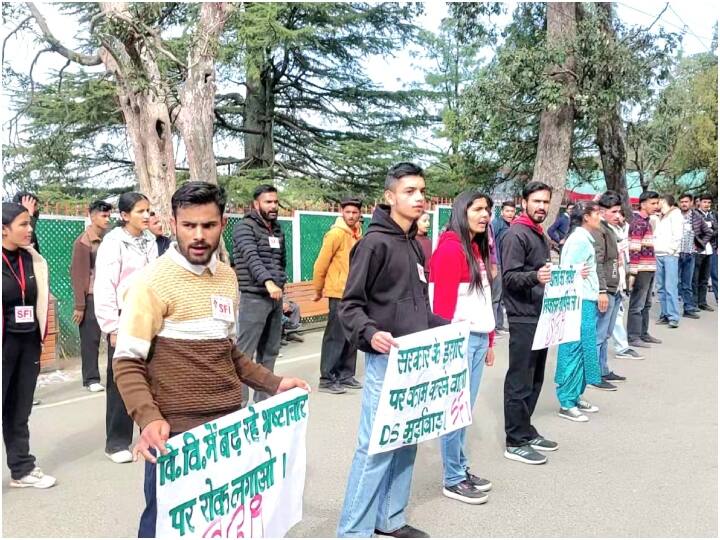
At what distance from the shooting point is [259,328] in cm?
583

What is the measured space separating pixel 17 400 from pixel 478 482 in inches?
116

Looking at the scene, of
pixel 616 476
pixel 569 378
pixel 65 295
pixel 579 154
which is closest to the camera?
pixel 616 476

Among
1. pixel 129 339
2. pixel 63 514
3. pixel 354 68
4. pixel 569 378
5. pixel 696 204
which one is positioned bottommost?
pixel 63 514

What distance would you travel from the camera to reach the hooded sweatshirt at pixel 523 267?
4.63 metres

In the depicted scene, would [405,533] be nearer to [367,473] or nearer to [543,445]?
[367,473]

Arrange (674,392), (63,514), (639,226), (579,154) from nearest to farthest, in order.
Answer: (63,514)
(674,392)
(639,226)
(579,154)

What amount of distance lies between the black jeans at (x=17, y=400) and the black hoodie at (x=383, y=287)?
2322 millimetres

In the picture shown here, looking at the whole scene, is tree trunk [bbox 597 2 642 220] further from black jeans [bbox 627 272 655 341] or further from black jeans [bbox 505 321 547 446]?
black jeans [bbox 505 321 547 446]

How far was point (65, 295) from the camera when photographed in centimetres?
843

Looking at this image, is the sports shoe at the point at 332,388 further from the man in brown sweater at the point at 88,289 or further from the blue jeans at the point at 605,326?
the blue jeans at the point at 605,326

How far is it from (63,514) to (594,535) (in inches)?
116

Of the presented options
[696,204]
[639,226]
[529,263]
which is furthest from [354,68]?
[529,263]

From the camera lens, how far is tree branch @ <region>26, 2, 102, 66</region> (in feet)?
27.9

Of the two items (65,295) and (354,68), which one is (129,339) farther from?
(354,68)
